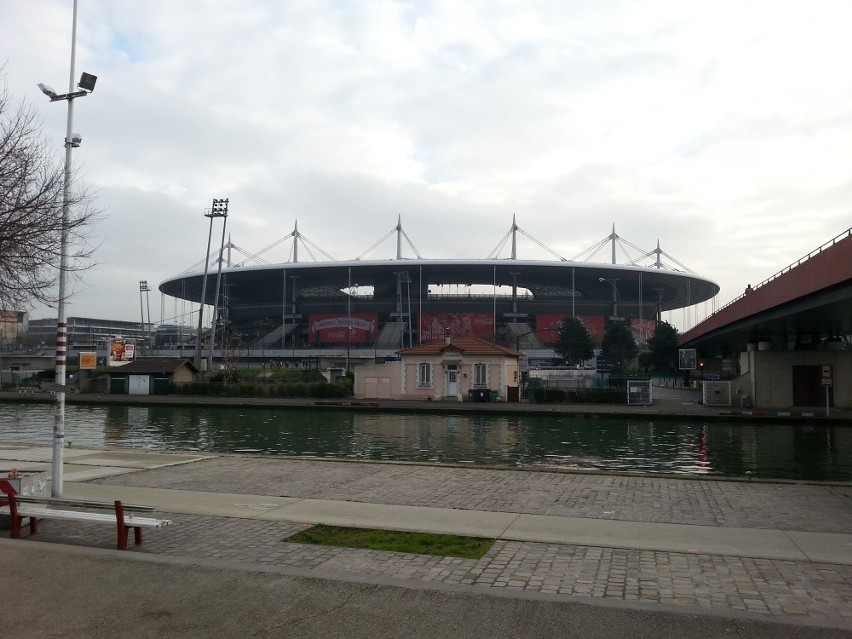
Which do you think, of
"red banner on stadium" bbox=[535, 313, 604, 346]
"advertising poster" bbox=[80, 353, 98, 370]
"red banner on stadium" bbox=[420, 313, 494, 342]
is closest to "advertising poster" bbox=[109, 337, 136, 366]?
"advertising poster" bbox=[80, 353, 98, 370]

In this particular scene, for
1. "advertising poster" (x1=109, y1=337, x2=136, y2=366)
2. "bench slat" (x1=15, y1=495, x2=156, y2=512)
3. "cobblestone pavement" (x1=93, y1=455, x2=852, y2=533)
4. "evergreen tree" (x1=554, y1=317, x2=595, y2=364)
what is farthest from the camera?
"evergreen tree" (x1=554, y1=317, x2=595, y2=364)

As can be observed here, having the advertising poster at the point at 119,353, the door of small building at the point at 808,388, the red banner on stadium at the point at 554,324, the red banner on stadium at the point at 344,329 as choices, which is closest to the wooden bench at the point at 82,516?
the door of small building at the point at 808,388

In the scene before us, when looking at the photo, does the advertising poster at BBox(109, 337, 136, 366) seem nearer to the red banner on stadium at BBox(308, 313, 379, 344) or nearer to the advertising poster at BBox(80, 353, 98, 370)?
the advertising poster at BBox(80, 353, 98, 370)

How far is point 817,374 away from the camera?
4672cm

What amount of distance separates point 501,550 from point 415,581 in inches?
74.1

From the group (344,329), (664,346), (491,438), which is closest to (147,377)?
(491,438)

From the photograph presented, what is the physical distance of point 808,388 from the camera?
46.9 m

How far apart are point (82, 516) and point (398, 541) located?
413cm

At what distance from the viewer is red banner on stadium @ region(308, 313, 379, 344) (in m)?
123

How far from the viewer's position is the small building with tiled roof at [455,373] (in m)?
52.0

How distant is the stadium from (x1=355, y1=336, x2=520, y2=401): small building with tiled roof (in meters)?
59.7

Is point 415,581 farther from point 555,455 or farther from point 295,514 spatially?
point 555,455

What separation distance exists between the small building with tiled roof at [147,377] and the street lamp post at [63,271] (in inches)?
2038

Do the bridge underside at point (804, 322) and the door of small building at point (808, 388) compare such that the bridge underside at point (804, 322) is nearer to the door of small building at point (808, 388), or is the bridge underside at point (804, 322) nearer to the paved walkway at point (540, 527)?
the door of small building at point (808, 388)
